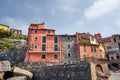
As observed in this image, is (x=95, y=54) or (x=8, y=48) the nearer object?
(x=95, y=54)

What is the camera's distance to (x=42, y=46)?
4622cm

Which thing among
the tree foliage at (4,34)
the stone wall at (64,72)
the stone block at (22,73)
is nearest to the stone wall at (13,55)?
the tree foliage at (4,34)

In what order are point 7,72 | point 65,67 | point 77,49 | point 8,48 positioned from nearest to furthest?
point 65,67 → point 7,72 → point 77,49 → point 8,48

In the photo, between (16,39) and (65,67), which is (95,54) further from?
(16,39)

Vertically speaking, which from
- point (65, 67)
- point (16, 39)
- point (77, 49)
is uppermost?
point (16, 39)

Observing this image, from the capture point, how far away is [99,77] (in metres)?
28.6

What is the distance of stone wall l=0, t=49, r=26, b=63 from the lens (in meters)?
48.7

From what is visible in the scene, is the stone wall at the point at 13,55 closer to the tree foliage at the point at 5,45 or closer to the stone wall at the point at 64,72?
the tree foliage at the point at 5,45

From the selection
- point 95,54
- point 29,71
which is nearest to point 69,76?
point 29,71

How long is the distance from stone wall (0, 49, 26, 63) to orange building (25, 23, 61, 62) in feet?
17.9

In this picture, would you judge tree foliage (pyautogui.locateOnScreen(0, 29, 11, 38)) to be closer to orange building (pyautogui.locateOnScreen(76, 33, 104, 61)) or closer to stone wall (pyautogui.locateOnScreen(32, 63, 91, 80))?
orange building (pyautogui.locateOnScreen(76, 33, 104, 61))

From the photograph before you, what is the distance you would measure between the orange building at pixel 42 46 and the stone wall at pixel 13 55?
17.9 ft

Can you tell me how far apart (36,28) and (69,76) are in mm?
24764

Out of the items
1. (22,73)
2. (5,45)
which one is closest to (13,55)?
(5,45)
